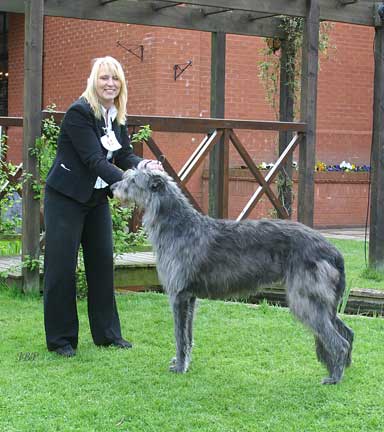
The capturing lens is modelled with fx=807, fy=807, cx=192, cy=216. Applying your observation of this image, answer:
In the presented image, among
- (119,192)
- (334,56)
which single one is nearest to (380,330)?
(119,192)

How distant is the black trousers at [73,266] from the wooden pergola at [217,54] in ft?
6.60

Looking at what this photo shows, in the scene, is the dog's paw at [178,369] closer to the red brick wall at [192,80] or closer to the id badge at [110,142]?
the id badge at [110,142]

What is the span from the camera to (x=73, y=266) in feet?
20.7

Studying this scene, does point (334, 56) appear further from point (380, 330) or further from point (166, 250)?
point (166, 250)

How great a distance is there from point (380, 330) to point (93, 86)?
10.7 ft

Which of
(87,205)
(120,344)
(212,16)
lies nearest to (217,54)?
(212,16)

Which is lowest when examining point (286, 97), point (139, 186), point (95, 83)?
point (139, 186)

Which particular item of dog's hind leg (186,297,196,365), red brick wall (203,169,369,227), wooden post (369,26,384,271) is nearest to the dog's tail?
dog's hind leg (186,297,196,365)

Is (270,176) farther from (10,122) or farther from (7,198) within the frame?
(10,122)

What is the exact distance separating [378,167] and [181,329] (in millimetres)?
5140

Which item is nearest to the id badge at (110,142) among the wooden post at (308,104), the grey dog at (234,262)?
the grey dog at (234,262)

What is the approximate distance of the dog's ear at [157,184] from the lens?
564 centimetres

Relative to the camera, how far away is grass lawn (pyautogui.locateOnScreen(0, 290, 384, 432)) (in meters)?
4.73

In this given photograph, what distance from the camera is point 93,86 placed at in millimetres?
6098
